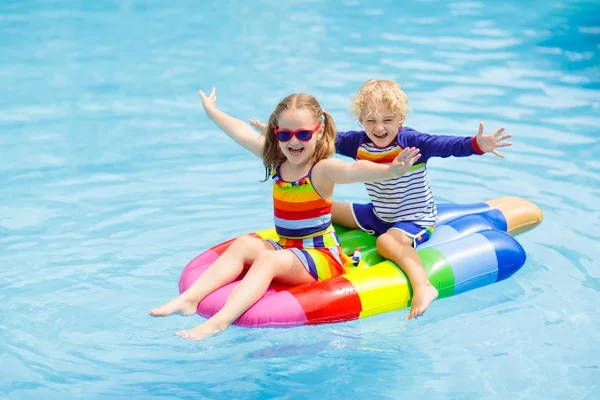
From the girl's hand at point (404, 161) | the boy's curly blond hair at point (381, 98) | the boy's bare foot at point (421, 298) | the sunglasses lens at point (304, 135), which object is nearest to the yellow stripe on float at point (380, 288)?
the boy's bare foot at point (421, 298)

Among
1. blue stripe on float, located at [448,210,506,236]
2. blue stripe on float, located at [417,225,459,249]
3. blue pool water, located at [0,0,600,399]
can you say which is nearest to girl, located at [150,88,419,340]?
blue pool water, located at [0,0,600,399]

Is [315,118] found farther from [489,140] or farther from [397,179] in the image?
[489,140]

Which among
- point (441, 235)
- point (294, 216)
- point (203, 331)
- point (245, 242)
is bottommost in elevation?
point (203, 331)

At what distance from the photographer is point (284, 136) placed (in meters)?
4.72

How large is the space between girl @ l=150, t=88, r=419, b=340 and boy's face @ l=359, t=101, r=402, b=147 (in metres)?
0.27

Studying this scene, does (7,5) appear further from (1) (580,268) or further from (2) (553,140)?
(1) (580,268)

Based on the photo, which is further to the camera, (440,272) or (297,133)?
(440,272)

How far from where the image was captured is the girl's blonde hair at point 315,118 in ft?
15.6

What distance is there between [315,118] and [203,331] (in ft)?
4.13

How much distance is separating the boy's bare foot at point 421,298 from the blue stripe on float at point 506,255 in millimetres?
557

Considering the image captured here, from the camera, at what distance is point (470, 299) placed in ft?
17.0

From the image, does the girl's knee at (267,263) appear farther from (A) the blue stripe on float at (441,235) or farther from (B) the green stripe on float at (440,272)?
(A) the blue stripe on float at (441,235)

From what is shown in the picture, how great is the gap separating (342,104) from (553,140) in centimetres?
210

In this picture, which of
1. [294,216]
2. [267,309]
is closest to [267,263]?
[267,309]
